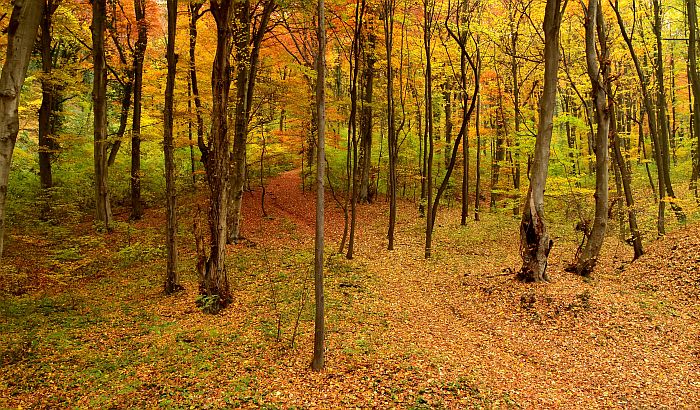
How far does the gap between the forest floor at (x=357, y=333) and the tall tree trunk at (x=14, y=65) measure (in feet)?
10.7

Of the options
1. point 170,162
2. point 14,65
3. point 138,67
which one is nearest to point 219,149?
point 170,162

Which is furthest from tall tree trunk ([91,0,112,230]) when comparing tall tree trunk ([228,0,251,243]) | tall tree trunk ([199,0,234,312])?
tall tree trunk ([199,0,234,312])

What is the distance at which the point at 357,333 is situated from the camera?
824 centimetres

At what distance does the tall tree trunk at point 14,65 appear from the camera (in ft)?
14.4

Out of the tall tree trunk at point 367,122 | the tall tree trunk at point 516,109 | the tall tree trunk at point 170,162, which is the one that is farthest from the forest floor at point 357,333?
the tall tree trunk at point 367,122

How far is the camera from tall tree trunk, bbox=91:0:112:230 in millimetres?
12844

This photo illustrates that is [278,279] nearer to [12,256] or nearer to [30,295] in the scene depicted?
[30,295]

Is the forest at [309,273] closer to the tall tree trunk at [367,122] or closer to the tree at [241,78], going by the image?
the tree at [241,78]

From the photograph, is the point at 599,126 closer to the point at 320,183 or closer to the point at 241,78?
the point at 320,183

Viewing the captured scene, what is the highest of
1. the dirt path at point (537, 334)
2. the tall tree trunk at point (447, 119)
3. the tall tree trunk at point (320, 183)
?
the tall tree trunk at point (447, 119)

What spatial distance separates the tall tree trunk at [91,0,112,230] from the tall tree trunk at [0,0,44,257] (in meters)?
8.75

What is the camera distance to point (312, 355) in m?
7.20

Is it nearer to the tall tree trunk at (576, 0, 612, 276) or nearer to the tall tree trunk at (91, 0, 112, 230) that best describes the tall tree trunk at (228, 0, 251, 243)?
the tall tree trunk at (91, 0, 112, 230)

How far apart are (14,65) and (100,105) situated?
1042 cm
